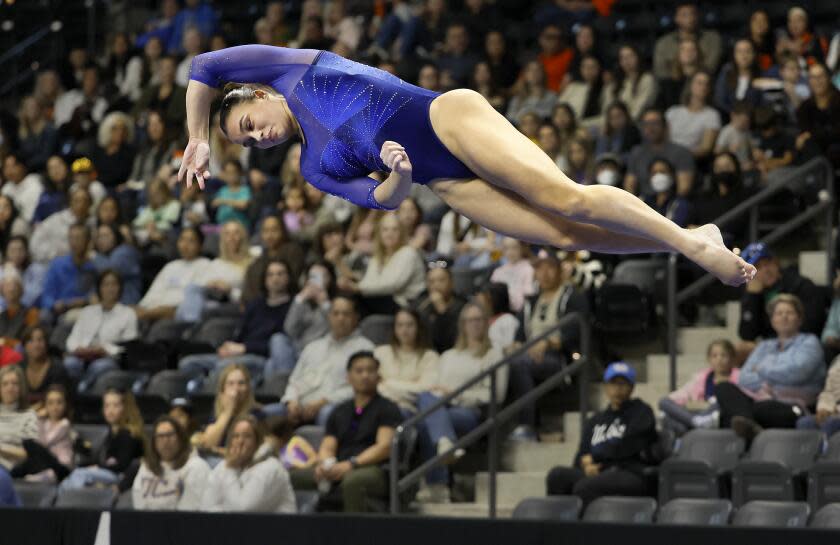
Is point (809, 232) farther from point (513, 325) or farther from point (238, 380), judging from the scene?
point (238, 380)

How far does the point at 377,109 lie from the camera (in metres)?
5.41

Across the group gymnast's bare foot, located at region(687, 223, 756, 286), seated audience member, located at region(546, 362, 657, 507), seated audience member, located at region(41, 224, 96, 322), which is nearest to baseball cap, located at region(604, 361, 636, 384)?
seated audience member, located at region(546, 362, 657, 507)

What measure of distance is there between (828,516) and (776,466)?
65 centimetres

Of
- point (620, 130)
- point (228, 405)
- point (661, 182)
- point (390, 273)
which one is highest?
point (620, 130)

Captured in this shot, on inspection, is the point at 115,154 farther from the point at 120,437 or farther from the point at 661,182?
the point at 661,182

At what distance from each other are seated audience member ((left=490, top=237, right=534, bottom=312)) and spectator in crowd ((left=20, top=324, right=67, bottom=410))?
3.02 metres

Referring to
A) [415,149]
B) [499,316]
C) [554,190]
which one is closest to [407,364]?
[499,316]

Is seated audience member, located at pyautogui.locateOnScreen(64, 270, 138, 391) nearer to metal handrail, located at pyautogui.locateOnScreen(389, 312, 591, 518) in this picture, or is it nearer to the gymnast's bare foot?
metal handrail, located at pyautogui.locateOnScreen(389, 312, 591, 518)

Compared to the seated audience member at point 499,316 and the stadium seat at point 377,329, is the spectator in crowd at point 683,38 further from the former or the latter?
the stadium seat at point 377,329

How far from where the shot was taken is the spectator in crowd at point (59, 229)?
1219 cm

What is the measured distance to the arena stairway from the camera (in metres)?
8.94

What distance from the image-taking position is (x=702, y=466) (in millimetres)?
7832

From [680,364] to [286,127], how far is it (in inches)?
177

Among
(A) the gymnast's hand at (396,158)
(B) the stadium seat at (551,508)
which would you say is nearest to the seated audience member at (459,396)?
(B) the stadium seat at (551,508)
